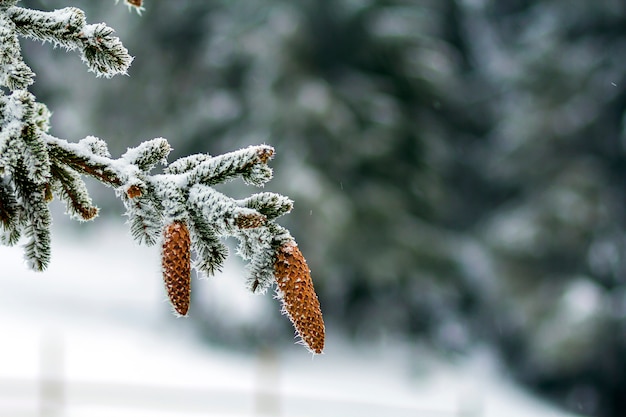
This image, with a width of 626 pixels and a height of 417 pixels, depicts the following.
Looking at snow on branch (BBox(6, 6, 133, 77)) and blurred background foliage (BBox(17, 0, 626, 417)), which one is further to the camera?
blurred background foliage (BBox(17, 0, 626, 417))

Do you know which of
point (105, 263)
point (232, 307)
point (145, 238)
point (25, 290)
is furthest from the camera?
point (105, 263)

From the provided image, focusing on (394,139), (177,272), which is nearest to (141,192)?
(177,272)

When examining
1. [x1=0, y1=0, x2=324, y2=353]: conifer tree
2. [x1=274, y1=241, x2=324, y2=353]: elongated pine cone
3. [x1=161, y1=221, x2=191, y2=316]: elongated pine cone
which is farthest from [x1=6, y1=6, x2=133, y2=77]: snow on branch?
[x1=274, y1=241, x2=324, y2=353]: elongated pine cone

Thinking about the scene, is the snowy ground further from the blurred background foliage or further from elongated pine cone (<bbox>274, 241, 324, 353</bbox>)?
elongated pine cone (<bbox>274, 241, 324, 353</bbox>)

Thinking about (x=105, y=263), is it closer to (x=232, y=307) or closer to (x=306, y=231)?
(x=232, y=307)

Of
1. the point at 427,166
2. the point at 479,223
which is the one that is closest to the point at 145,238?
the point at 427,166

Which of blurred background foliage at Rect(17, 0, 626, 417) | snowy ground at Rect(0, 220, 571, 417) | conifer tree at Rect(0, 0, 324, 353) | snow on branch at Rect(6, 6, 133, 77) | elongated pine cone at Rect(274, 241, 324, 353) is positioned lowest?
elongated pine cone at Rect(274, 241, 324, 353)

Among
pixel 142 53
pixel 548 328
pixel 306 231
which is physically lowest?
pixel 548 328
